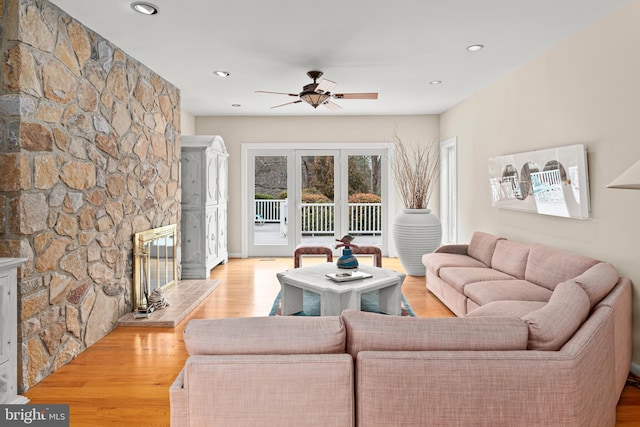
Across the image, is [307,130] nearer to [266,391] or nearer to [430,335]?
[430,335]

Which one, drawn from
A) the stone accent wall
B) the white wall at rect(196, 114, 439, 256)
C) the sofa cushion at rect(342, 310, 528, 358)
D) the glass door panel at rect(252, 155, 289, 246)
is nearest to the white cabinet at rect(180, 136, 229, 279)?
the stone accent wall

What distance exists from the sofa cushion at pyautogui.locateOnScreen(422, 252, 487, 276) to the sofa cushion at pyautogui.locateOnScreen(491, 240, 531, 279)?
0.24 metres

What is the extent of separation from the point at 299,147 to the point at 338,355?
5.67 metres

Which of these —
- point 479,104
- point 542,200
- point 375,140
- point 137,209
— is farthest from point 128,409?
point 375,140

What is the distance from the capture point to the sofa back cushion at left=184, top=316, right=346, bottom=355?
61.6 inches

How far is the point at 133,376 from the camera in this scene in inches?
106

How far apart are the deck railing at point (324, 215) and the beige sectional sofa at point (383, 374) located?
539cm

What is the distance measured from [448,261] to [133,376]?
3.21 metres

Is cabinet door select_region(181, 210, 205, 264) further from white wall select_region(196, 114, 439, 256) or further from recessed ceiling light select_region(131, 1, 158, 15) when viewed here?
recessed ceiling light select_region(131, 1, 158, 15)

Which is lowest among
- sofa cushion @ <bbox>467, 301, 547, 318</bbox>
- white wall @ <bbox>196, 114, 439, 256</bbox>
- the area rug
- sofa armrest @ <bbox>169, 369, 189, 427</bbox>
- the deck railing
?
the area rug

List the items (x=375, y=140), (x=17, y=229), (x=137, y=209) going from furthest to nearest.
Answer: (x=375, y=140) → (x=137, y=209) → (x=17, y=229)

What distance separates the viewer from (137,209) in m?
3.93

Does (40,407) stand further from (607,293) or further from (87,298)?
(607,293)

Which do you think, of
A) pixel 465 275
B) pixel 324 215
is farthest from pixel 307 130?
pixel 465 275
